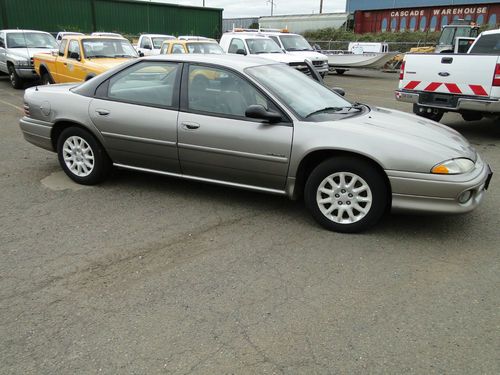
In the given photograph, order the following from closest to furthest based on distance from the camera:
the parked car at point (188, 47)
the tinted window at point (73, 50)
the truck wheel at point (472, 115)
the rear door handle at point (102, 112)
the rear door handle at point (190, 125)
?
the rear door handle at point (190, 125) → the rear door handle at point (102, 112) → the truck wheel at point (472, 115) → the tinted window at point (73, 50) → the parked car at point (188, 47)

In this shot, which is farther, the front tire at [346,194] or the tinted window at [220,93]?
the tinted window at [220,93]

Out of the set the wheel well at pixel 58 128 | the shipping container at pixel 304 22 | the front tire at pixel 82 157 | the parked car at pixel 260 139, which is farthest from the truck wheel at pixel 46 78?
the shipping container at pixel 304 22

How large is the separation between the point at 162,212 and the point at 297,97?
174 centimetres

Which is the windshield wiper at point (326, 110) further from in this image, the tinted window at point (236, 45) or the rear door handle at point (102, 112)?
the tinted window at point (236, 45)

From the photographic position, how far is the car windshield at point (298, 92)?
443 centimetres

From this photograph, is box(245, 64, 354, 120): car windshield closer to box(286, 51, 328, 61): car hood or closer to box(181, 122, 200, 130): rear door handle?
box(181, 122, 200, 130): rear door handle

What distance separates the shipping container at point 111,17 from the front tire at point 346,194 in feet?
82.2

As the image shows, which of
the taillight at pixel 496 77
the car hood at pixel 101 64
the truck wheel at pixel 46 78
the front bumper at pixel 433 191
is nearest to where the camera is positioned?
the front bumper at pixel 433 191

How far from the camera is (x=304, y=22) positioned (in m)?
40.7

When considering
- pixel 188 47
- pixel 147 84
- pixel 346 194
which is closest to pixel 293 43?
pixel 188 47

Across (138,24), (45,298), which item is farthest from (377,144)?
(138,24)

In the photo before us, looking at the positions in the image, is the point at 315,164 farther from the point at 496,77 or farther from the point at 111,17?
the point at 111,17

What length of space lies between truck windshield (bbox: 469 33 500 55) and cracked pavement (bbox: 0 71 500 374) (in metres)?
5.14

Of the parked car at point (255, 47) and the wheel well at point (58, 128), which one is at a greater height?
the parked car at point (255, 47)
